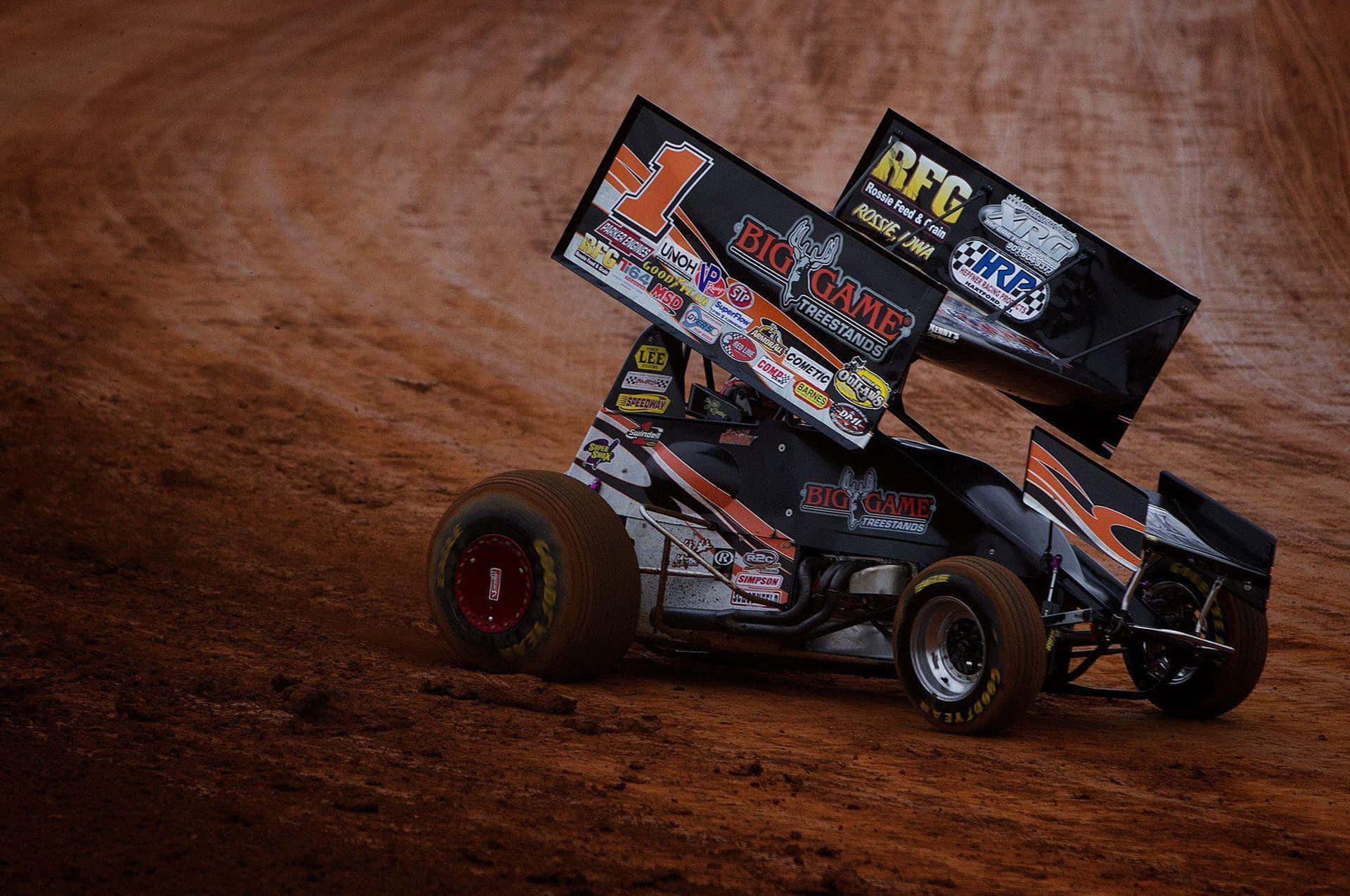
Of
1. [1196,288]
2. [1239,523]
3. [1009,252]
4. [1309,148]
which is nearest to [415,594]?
[1009,252]

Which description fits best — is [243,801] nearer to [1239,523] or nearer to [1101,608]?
[1101,608]

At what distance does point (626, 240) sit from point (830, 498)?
1.68 m

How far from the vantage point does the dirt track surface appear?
15.1ft

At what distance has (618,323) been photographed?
17.3 metres

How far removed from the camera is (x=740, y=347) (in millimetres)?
7043

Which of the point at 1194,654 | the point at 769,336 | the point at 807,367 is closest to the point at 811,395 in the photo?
the point at 807,367

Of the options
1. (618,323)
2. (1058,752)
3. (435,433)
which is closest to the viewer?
(1058,752)

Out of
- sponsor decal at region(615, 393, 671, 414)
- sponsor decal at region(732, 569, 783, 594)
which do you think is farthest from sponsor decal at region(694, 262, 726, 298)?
sponsor decal at region(732, 569, 783, 594)

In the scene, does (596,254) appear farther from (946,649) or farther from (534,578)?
(946,649)

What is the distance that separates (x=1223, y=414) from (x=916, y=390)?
10.8 ft

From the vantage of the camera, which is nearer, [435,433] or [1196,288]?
[435,433]

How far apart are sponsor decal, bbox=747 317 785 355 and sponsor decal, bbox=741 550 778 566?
1.03 m

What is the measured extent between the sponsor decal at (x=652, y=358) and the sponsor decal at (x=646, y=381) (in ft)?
0.12

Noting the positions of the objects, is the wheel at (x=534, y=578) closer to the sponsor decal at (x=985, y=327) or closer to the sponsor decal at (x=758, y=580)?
the sponsor decal at (x=758, y=580)
